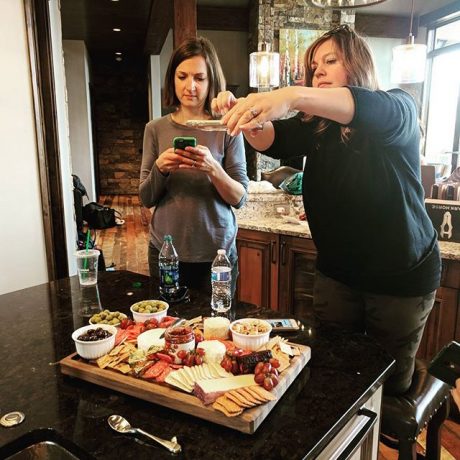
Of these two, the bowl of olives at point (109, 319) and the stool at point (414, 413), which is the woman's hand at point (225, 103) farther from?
the stool at point (414, 413)

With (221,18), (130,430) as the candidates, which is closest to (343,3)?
(130,430)

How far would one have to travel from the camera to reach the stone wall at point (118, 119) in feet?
34.7

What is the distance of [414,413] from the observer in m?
1.27

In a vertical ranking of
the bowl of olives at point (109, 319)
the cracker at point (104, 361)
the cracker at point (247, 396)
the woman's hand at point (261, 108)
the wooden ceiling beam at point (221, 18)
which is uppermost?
the wooden ceiling beam at point (221, 18)

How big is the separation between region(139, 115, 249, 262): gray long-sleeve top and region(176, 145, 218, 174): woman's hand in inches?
5.1

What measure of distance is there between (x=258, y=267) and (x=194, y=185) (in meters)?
1.27

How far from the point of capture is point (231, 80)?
7.54 meters

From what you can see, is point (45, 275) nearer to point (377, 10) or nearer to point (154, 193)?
point (154, 193)

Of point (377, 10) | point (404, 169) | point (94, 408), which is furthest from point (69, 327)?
point (377, 10)

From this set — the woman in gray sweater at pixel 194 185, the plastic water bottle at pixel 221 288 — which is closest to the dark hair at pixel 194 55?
the woman in gray sweater at pixel 194 185

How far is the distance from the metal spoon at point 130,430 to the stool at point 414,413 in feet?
2.45

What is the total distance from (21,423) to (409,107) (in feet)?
3.69

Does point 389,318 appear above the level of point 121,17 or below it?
below

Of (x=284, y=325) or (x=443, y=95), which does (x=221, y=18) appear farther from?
(x=284, y=325)
